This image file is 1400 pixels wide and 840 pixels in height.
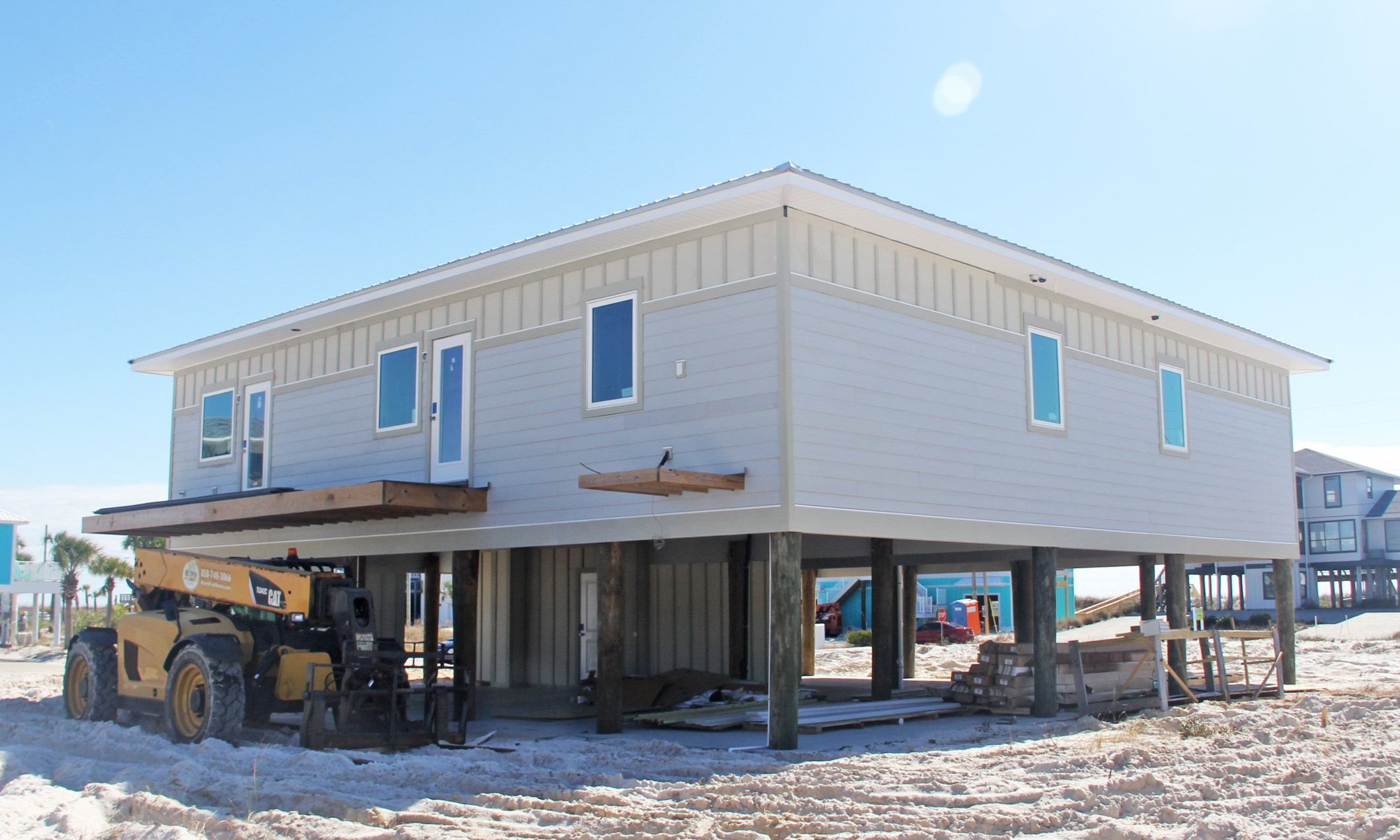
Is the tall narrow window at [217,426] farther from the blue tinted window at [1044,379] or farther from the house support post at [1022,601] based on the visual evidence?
the house support post at [1022,601]

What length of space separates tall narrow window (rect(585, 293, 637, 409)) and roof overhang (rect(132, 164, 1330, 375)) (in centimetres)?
67

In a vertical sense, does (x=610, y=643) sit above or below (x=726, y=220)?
below

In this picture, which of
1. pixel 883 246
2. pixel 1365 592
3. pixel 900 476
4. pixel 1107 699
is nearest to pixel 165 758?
pixel 900 476

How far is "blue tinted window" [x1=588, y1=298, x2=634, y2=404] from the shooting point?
14.0 metres

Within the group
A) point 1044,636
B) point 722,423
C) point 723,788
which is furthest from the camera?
point 1044,636

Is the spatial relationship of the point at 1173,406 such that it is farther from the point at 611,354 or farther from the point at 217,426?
the point at 217,426

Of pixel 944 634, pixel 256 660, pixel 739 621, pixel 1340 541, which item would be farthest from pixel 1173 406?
pixel 1340 541

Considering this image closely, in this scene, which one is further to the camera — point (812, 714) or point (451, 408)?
point (451, 408)

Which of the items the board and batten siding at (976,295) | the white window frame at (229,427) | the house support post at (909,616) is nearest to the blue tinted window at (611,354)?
the board and batten siding at (976,295)

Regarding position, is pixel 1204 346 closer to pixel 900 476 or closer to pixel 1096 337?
pixel 1096 337

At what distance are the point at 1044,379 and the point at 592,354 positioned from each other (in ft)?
19.5

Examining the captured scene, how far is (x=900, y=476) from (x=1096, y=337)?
5.15 m

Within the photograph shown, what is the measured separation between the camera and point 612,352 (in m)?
14.2

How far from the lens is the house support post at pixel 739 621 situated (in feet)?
62.7
